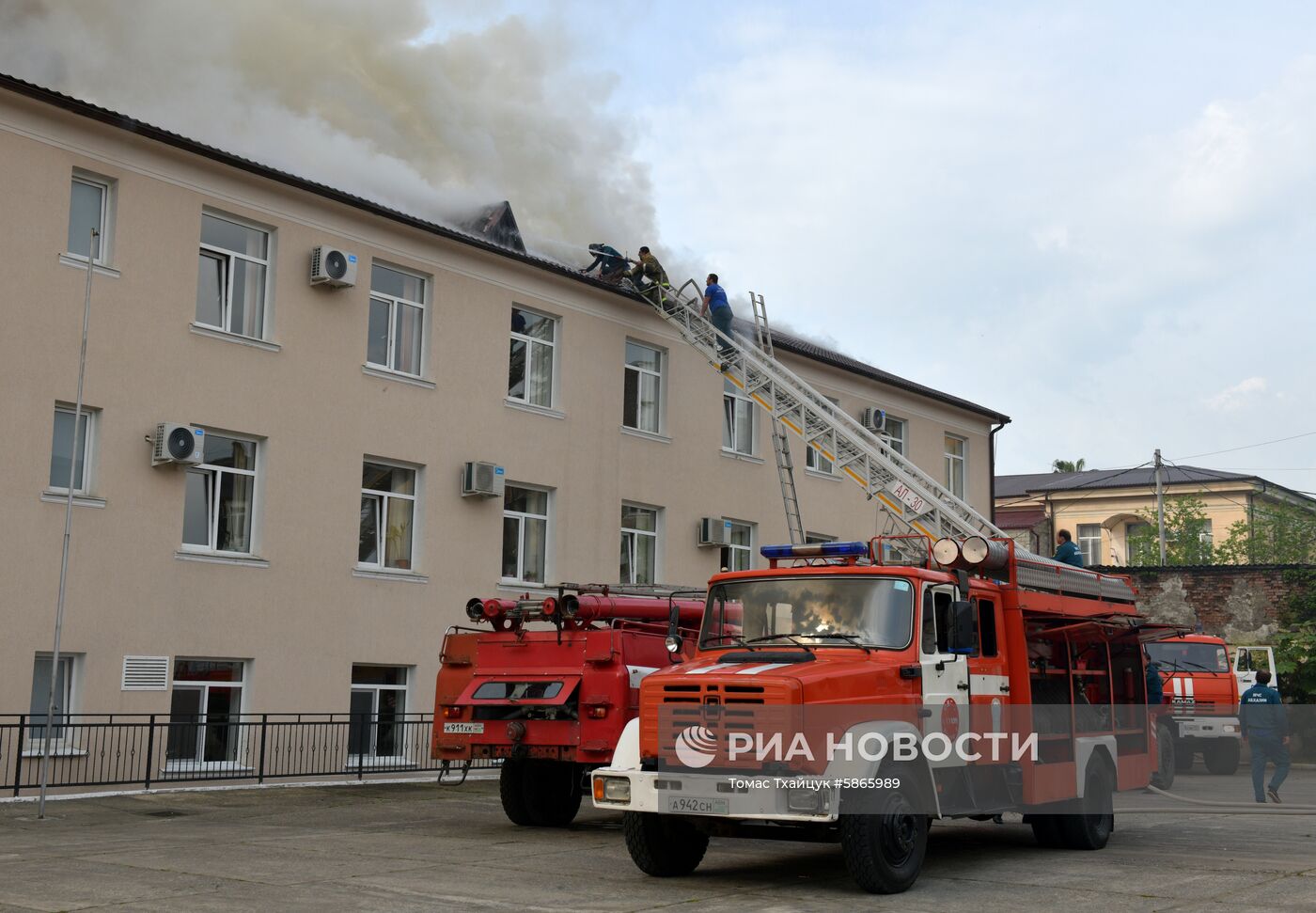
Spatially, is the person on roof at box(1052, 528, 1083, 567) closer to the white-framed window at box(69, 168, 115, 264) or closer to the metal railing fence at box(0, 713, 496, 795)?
the metal railing fence at box(0, 713, 496, 795)

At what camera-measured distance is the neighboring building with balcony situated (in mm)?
63188

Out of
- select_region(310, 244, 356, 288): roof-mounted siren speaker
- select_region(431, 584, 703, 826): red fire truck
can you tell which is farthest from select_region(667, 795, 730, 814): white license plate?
select_region(310, 244, 356, 288): roof-mounted siren speaker

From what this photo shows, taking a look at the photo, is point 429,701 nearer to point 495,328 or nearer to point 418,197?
point 495,328

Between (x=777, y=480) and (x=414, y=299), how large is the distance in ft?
30.7

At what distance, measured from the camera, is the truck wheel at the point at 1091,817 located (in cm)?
1209

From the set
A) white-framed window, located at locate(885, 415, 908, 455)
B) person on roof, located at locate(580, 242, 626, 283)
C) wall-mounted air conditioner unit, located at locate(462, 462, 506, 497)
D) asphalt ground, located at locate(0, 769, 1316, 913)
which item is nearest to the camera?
asphalt ground, located at locate(0, 769, 1316, 913)

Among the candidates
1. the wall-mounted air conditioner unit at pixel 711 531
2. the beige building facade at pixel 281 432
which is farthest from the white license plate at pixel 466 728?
the wall-mounted air conditioner unit at pixel 711 531

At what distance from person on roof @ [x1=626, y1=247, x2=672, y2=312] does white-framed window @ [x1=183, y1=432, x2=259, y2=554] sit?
8.32 metres

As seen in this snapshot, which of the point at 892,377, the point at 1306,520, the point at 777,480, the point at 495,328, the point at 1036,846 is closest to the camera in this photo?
the point at 1036,846

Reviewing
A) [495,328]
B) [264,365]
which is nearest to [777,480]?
[495,328]

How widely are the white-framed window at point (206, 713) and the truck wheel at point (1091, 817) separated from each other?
10822 millimetres

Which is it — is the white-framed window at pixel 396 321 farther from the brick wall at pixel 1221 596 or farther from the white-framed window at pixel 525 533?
the brick wall at pixel 1221 596

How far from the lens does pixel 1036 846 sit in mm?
12547

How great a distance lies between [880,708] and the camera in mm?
9727
